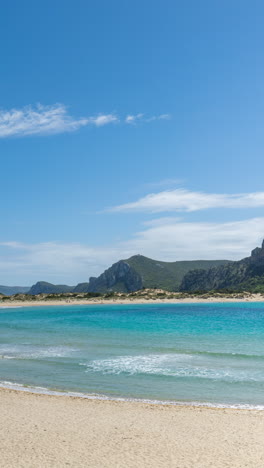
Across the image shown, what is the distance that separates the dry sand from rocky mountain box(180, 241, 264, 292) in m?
148

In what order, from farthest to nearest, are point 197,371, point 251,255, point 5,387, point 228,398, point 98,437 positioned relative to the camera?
1. point 251,255
2. point 197,371
3. point 5,387
4. point 228,398
5. point 98,437

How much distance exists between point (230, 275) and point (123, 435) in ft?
547

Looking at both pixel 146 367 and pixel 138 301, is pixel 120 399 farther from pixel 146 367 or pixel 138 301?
pixel 138 301

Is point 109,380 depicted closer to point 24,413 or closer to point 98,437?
point 24,413

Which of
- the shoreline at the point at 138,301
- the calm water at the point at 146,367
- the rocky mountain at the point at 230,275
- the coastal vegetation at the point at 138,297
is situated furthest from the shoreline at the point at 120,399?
the rocky mountain at the point at 230,275

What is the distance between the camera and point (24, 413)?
1484 centimetres

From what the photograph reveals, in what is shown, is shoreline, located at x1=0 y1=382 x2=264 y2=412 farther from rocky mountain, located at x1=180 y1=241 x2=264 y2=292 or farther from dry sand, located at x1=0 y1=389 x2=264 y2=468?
rocky mountain, located at x1=180 y1=241 x2=264 y2=292

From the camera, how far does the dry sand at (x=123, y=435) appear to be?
10234 millimetres

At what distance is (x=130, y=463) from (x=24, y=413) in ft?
20.3

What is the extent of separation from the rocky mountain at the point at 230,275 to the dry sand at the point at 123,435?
147650 mm

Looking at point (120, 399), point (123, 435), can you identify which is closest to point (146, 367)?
point (120, 399)

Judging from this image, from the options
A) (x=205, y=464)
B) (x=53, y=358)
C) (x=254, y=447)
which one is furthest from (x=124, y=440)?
(x=53, y=358)

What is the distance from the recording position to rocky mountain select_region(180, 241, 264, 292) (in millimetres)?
165625

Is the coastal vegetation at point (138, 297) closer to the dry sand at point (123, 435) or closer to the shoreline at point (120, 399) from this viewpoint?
the shoreline at point (120, 399)
